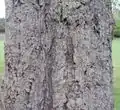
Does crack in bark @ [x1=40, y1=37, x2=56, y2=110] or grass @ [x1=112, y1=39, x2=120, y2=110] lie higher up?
grass @ [x1=112, y1=39, x2=120, y2=110]

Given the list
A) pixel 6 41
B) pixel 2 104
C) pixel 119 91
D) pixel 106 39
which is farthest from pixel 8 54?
pixel 119 91

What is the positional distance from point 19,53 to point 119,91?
720 centimetres

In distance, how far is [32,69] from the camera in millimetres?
2840

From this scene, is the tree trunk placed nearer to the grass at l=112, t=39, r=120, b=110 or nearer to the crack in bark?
the crack in bark

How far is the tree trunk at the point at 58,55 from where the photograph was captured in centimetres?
274

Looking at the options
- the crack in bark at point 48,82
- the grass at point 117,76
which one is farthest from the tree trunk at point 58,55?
the grass at point 117,76

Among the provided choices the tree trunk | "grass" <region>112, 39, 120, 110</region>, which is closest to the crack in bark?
the tree trunk

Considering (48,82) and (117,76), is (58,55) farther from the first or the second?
(117,76)

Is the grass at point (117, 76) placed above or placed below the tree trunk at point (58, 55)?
above

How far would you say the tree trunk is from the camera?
2736mm

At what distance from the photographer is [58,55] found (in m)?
2.78

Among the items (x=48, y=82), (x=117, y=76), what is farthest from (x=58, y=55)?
(x=117, y=76)

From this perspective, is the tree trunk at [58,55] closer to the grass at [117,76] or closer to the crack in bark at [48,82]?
the crack in bark at [48,82]

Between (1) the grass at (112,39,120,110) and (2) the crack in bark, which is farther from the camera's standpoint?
(1) the grass at (112,39,120,110)
